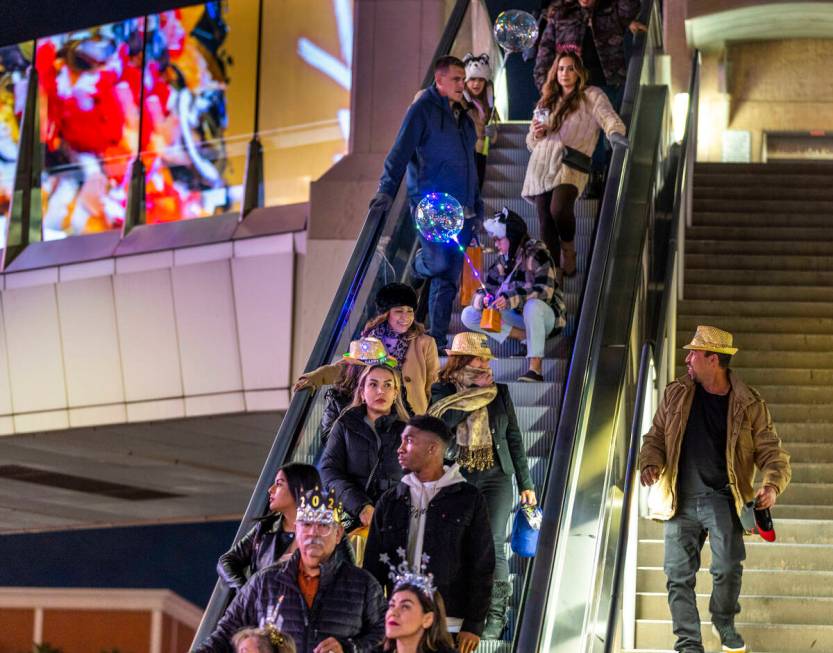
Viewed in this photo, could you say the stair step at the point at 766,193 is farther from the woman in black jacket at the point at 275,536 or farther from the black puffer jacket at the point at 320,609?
the black puffer jacket at the point at 320,609

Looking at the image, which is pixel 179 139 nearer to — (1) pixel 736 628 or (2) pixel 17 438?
(2) pixel 17 438

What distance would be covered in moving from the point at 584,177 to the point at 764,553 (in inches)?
108

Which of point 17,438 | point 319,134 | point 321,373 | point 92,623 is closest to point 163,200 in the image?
point 319,134

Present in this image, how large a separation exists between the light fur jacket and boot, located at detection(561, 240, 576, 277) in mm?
369

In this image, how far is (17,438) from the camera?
17.5 meters

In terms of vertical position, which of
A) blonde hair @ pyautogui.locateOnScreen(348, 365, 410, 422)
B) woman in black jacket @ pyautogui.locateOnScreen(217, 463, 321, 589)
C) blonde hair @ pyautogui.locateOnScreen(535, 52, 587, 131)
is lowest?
woman in black jacket @ pyautogui.locateOnScreen(217, 463, 321, 589)

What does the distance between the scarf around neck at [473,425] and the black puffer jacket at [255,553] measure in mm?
986

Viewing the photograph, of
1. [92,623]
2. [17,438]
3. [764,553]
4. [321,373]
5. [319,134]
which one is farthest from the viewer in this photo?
[92,623]

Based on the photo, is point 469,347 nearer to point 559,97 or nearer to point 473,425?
point 473,425

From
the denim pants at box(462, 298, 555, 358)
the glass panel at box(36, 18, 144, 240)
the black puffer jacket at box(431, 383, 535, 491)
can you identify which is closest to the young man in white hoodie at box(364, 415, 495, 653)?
the black puffer jacket at box(431, 383, 535, 491)

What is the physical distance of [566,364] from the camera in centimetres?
962

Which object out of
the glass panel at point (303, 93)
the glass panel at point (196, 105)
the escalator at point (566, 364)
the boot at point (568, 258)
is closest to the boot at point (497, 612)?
the escalator at point (566, 364)

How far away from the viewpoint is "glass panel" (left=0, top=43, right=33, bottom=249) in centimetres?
1805

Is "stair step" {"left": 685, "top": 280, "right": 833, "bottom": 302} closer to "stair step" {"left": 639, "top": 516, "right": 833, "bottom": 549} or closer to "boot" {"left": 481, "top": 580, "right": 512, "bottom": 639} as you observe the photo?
"stair step" {"left": 639, "top": 516, "right": 833, "bottom": 549}
